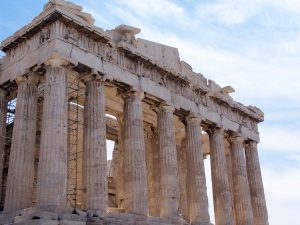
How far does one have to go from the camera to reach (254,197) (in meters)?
31.4

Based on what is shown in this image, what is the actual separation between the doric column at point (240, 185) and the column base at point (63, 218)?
10125 millimetres

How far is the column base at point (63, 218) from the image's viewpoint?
16.6 m

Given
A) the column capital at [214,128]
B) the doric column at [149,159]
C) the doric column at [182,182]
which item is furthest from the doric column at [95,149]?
the doric column at [182,182]

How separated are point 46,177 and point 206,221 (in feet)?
34.9

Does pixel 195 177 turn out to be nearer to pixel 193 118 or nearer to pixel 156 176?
pixel 156 176

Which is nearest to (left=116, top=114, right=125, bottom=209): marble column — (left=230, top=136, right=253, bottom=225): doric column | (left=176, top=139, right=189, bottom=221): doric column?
(left=176, top=139, right=189, bottom=221): doric column

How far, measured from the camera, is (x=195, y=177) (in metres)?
26.1

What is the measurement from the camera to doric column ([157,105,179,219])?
23438 millimetres

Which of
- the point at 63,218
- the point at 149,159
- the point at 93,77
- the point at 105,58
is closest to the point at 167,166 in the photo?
the point at 149,159

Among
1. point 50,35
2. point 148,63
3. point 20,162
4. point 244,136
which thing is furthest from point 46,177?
point 244,136

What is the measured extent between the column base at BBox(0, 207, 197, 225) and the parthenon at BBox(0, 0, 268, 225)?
0.05m

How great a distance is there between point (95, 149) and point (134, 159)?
2.63 metres

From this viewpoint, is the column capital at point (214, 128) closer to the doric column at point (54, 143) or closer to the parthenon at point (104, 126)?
the parthenon at point (104, 126)

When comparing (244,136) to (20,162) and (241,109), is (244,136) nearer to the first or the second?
(241,109)
